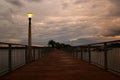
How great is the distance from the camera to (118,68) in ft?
28.8

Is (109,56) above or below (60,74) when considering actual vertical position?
above

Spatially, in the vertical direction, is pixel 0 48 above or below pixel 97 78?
above

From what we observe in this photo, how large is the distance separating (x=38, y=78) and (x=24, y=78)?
0.53 m

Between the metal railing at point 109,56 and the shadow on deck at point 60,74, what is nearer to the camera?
the shadow on deck at point 60,74

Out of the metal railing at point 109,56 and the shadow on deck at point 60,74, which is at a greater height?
the metal railing at point 109,56

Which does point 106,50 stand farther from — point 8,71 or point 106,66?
point 8,71

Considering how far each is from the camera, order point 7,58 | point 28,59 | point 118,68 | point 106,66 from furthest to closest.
A: point 28,59 → point 106,66 → point 7,58 → point 118,68

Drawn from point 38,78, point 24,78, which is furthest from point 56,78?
point 24,78

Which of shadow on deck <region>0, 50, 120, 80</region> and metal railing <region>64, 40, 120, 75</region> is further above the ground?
metal railing <region>64, 40, 120, 75</region>

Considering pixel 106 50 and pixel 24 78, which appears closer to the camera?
pixel 24 78

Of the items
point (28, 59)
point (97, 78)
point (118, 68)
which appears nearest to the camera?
point (97, 78)

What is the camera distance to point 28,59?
15375mm

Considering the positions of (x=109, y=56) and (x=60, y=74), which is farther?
(x=109, y=56)

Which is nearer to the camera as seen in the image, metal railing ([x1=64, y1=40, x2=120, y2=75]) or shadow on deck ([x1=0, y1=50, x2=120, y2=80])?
shadow on deck ([x1=0, y1=50, x2=120, y2=80])
